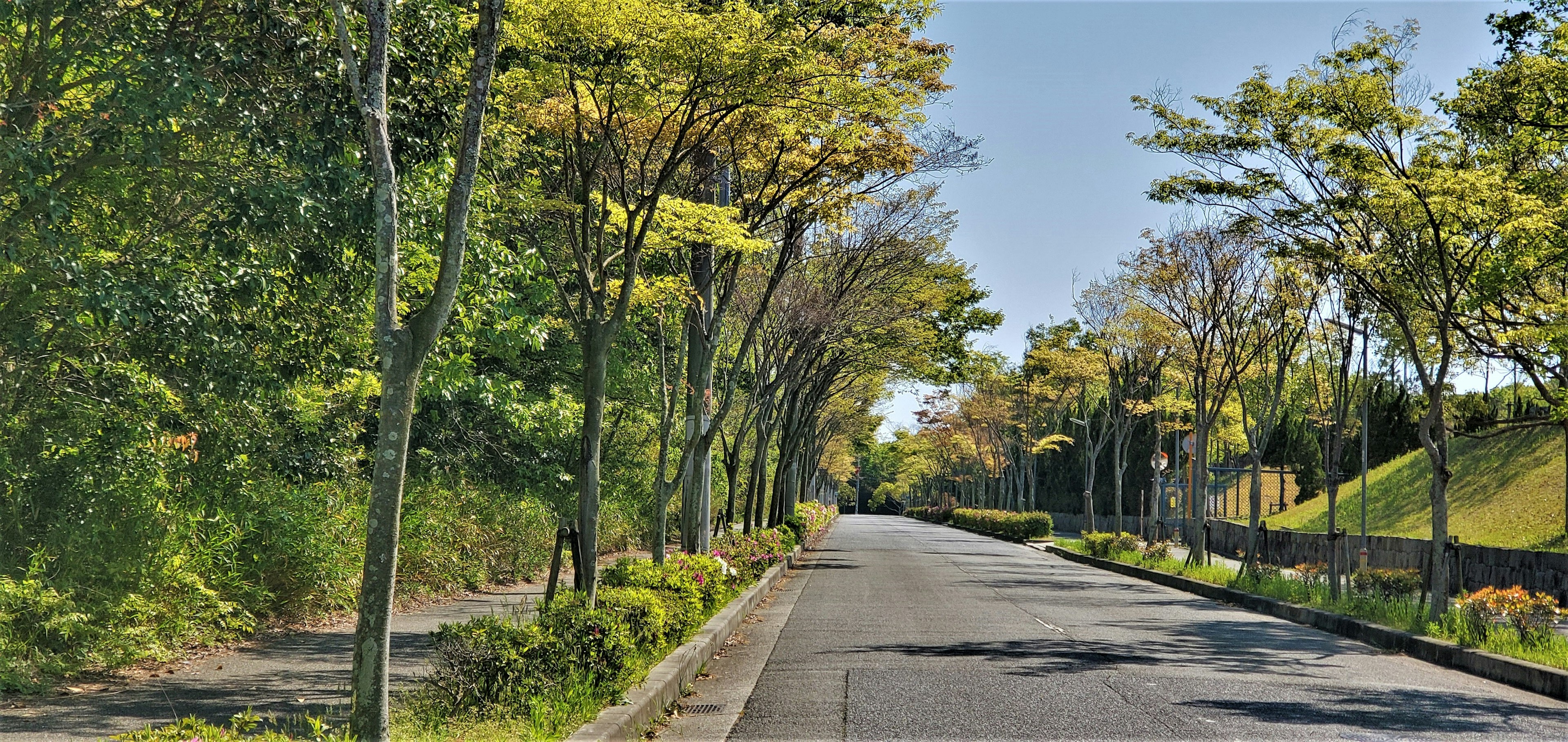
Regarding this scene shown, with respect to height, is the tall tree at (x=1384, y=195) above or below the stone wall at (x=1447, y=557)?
above

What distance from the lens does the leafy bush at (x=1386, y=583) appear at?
18281 mm

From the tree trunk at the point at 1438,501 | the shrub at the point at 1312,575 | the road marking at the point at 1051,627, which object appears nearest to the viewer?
→ the tree trunk at the point at 1438,501

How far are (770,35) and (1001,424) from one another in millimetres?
47805

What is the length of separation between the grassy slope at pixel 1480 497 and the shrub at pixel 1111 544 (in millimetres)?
7181

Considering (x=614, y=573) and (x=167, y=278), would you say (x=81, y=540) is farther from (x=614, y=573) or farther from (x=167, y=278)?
(x=614, y=573)

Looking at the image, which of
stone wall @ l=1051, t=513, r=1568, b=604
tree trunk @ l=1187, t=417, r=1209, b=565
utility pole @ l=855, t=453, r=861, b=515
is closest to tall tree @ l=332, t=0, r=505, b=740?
stone wall @ l=1051, t=513, r=1568, b=604

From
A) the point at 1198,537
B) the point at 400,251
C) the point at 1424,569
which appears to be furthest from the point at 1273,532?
the point at 400,251

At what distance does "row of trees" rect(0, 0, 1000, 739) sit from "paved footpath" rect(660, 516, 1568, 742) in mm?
2411

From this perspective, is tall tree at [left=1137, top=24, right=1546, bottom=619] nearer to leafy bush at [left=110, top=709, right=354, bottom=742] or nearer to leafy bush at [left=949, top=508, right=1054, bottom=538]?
Result: leafy bush at [left=110, top=709, right=354, bottom=742]

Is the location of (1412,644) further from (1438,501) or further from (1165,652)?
(1165,652)

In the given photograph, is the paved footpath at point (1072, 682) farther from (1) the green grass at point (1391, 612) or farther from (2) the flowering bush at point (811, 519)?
(2) the flowering bush at point (811, 519)

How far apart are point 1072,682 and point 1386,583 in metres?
10.3

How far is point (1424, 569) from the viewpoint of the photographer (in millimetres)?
16734

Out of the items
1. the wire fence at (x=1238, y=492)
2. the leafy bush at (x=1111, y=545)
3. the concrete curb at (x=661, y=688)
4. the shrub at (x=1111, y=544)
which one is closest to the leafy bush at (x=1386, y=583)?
the concrete curb at (x=661, y=688)
